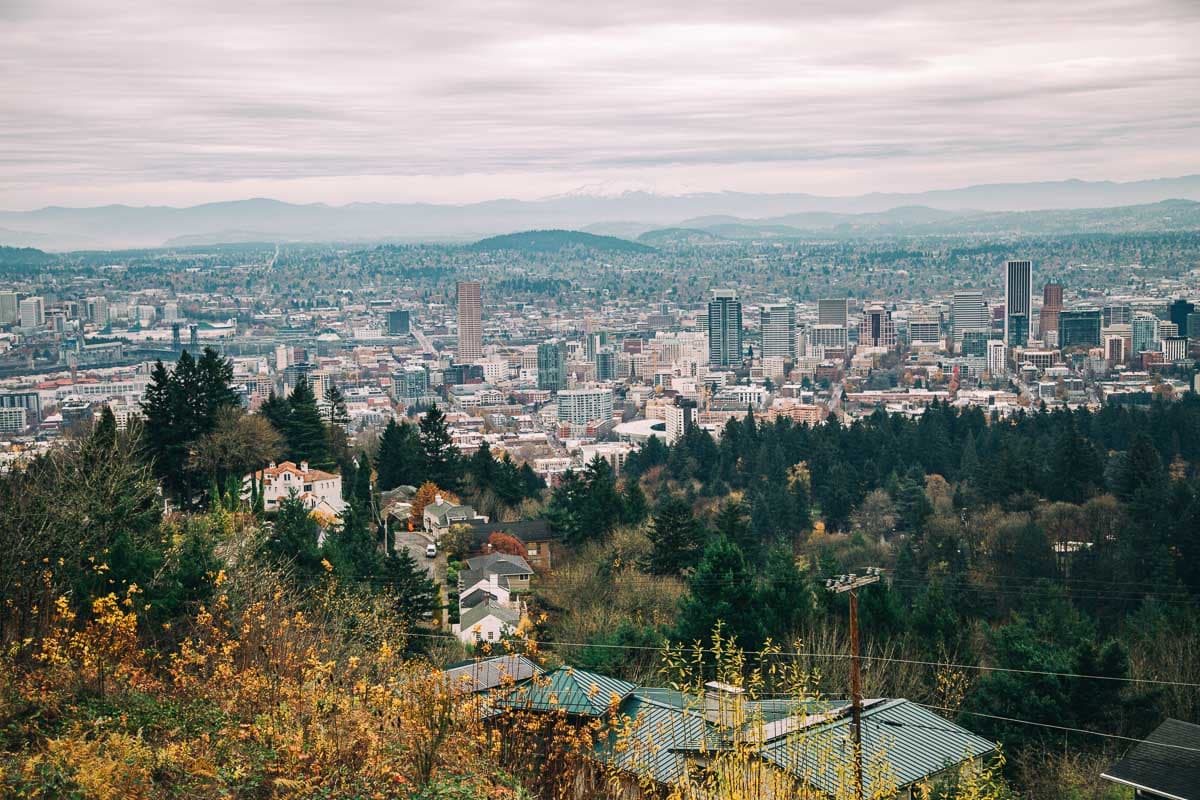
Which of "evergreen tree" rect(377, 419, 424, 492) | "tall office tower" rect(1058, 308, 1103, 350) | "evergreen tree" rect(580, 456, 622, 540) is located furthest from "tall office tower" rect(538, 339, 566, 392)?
"evergreen tree" rect(580, 456, 622, 540)

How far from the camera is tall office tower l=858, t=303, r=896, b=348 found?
81819mm

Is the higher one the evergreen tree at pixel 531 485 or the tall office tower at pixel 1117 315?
the evergreen tree at pixel 531 485

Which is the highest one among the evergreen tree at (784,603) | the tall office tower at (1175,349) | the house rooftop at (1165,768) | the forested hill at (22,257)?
the forested hill at (22,257)

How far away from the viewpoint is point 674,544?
11695 millimetres

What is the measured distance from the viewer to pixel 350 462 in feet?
55.0

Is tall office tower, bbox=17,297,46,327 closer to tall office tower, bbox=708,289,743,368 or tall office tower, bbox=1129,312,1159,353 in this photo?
tall office tower, bbox=708,289,743,368

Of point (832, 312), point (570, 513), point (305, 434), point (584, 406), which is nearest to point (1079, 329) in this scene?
point (832, 312)

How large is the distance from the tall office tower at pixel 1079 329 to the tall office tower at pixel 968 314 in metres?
9.40

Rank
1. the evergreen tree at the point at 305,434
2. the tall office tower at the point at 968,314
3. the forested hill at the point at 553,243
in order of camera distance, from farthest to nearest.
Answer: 1. the forested hill at the point at 553,243
2. the tall office tower at the point at 968,314
3. the evergreen tree at the point at 305,434

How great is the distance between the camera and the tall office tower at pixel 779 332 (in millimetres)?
82000

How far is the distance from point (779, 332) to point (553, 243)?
5699 cm

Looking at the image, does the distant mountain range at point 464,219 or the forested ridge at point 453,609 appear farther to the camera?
the distant mountain range at point 464,219

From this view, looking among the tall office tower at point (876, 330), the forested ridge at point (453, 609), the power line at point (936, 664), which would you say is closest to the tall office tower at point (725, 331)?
the tall office tower at point (876, 330)

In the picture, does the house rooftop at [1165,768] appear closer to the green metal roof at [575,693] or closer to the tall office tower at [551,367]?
the green metal roof at [575,693]
